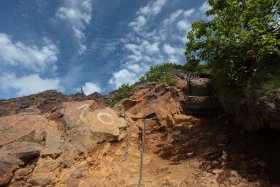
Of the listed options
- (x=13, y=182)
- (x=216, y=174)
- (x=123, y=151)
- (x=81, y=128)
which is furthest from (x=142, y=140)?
(x=13, y=182)

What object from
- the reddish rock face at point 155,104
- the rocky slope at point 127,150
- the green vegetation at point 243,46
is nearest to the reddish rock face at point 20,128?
the rocky slope at point 127,150

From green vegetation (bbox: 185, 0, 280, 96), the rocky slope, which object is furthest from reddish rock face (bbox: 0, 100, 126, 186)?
green vegetation (bbox: 185, 0, 280, 96)

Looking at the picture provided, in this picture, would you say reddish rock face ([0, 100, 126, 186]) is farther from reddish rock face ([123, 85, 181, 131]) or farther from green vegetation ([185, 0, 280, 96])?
green vegetation ([185, 0, 280, 96])

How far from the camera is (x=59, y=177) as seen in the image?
8086 millimetres

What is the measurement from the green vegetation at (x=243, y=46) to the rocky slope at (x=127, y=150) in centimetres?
182

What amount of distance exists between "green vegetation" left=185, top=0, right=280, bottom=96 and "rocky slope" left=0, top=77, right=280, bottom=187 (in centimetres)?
182

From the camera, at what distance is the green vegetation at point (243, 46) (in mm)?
8641

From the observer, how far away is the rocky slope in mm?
7992

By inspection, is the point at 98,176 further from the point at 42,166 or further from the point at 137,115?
the point at 137,115

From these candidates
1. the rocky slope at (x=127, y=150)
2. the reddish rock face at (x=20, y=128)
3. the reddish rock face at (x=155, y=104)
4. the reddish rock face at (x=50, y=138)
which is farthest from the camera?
the reddish rock face at (x=155, y=104)

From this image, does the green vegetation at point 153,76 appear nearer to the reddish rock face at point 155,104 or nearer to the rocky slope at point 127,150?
the reddish rock face at point 155,104

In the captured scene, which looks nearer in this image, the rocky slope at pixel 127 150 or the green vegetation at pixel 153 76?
the rocky slope at pixel 127 150

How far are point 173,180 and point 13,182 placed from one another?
480 cm

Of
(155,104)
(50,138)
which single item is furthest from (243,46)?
(50,138)
